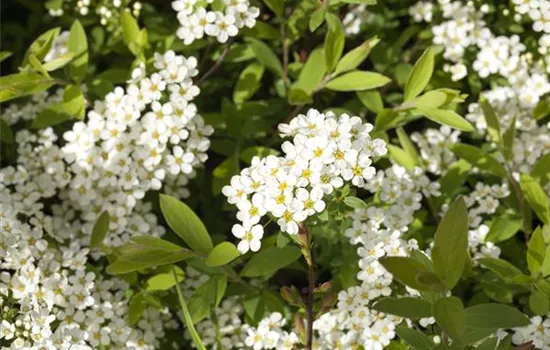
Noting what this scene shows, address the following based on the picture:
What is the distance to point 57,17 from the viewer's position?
398 cm

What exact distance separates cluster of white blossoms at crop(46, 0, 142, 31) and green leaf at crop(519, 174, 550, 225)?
5.73 ft

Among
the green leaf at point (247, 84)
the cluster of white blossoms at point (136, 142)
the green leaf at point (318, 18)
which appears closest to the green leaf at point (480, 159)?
the green leaf at point (318, 18)

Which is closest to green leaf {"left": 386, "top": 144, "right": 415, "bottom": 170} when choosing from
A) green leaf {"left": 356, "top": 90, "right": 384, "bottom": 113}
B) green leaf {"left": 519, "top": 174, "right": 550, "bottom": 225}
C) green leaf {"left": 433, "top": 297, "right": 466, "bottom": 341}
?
green leaf {"left": 356, "top": 90, "right": 384, "bottom": 113}

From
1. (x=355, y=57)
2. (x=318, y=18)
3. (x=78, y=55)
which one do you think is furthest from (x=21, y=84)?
(x=355, y=57)

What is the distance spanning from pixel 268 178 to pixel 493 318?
776 millimetres

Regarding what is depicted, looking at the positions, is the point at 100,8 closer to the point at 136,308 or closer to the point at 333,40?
the point at 333,40

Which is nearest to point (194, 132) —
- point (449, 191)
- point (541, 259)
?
point (449, 191)

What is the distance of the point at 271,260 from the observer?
2982 millimetres

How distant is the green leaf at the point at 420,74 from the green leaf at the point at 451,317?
1.14 m

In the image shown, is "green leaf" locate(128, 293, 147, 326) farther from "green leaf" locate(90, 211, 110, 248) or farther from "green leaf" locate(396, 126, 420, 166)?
"green leaf" locate(396, 126, 420, 166)

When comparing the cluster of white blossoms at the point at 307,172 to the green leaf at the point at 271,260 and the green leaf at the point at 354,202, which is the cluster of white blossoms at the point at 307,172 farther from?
the green leaf at the point at 271,260

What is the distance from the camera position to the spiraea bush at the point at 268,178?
8.71ft

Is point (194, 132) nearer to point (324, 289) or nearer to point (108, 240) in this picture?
point (108, 240)

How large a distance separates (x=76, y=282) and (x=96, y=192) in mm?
428
